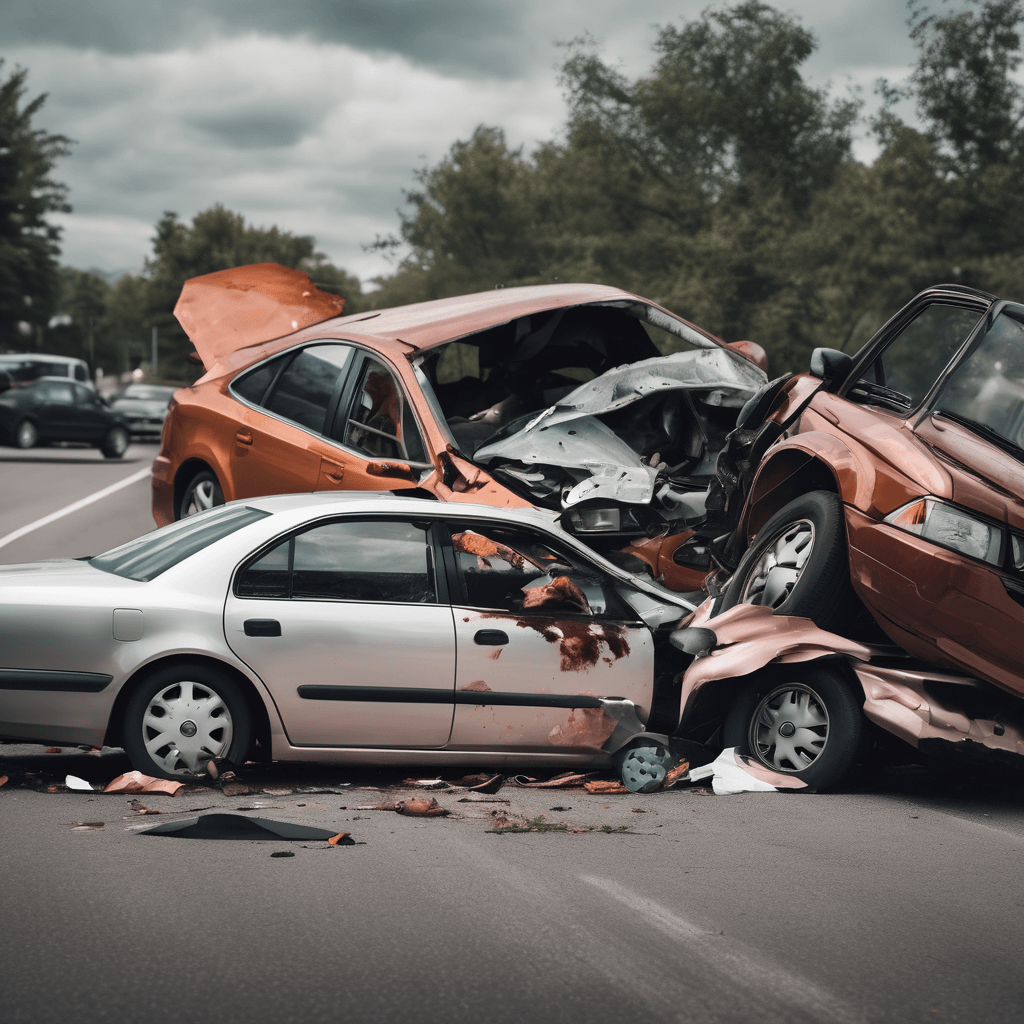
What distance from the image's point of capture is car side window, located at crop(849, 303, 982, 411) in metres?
6.50

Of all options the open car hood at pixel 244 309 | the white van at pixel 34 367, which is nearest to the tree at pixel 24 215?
the white van at pixel 34 367

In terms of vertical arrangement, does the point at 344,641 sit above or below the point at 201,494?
below

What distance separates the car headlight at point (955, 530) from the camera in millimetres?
5441

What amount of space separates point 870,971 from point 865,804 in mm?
2284

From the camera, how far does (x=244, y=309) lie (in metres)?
9.88

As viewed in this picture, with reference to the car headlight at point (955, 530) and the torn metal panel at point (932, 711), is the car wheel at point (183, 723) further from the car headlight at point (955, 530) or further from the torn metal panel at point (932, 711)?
the car headlight at point (955, 530)

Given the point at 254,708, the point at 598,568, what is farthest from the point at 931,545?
the point at 254,708

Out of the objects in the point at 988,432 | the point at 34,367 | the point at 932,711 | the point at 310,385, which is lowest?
the point at 932,711

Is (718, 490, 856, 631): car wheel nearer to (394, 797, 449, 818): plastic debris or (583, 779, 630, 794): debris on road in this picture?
(583, 779, 630, 794): debris on road

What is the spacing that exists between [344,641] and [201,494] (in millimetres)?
3878

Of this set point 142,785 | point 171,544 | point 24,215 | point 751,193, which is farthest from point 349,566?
point 24,215

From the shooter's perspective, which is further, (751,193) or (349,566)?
(751,193)

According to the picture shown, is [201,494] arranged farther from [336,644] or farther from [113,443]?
[113,443]

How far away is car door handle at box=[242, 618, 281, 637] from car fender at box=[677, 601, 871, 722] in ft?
6.09
